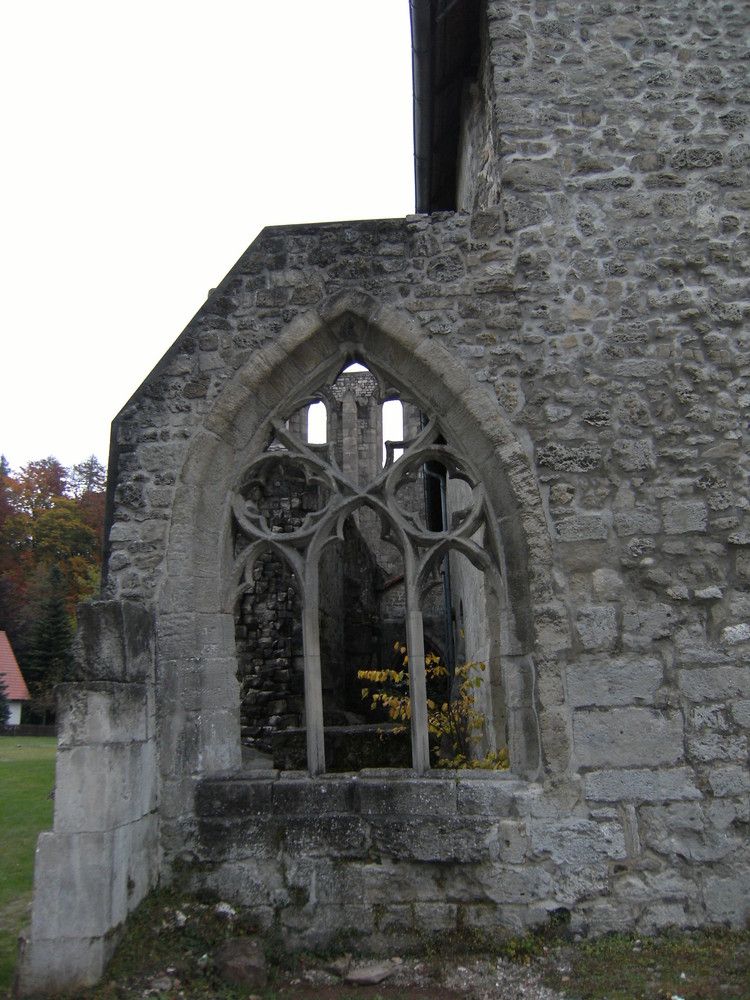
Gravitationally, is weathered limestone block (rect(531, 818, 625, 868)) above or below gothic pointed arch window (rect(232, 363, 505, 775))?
below

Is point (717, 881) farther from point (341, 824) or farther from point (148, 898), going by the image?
point (148, 898)

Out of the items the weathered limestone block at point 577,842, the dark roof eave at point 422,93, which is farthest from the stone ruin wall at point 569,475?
the dark roof eave at point 422,93

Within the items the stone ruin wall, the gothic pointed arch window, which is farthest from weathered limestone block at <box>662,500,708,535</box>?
the gothic pointed arch window

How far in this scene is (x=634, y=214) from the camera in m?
4.78

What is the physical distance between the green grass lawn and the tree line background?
17.3 metres

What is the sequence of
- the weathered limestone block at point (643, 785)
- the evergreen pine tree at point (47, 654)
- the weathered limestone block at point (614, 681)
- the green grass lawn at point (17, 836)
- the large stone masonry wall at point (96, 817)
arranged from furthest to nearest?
the evergreen pine tree at point (47, 654) → the green grass lawn at point (17, 836) → the weathered limestone block at point (614, 681) → the weathered limestone block at point (643, 785) → the large stone masonry wall at point (96, 817)

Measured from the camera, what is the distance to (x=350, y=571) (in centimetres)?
1379

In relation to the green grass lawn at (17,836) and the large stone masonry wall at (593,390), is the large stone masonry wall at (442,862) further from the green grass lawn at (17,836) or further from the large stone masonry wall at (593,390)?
the green grass lawn at (17,836)

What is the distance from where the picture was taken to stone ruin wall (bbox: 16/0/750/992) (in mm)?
4098

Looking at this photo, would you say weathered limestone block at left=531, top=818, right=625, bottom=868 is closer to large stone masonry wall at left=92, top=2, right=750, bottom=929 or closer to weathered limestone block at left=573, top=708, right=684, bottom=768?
large stone masonry wall at left=92, top=2, right=750, bottom=929

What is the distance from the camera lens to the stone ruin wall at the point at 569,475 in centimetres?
410

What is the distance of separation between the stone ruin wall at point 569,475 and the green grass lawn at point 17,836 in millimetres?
1007

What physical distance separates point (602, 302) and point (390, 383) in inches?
52.9

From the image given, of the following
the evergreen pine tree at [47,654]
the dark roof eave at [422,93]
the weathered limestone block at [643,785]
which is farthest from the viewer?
the evergreen pine tree at [47,654]
